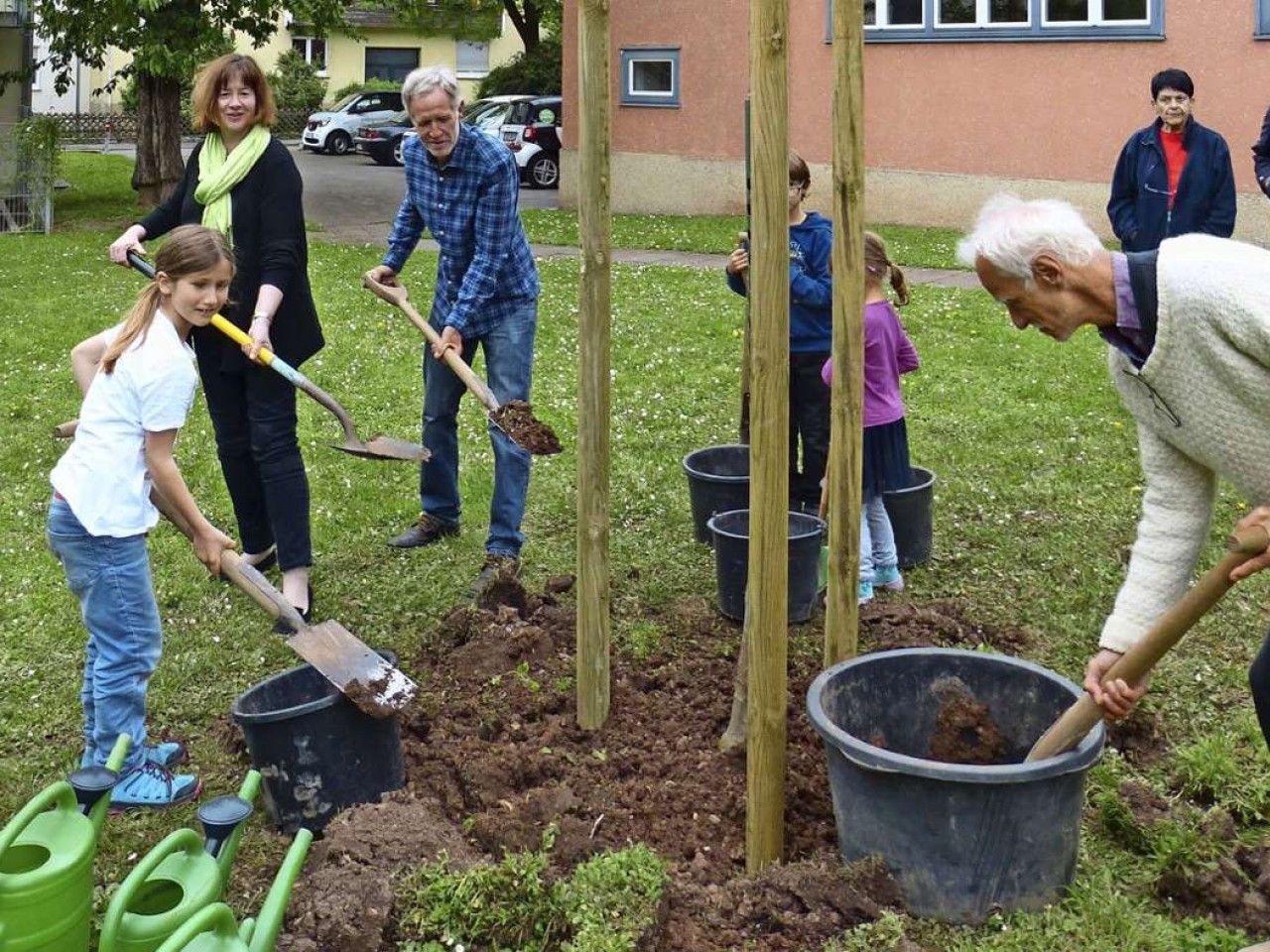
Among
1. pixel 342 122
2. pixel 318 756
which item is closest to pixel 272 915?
pixel 318 756

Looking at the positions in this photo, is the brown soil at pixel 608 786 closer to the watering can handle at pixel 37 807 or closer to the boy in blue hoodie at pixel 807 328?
the watering can handle at pixel 37 807

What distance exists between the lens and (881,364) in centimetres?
547

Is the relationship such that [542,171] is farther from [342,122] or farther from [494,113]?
[342,122]

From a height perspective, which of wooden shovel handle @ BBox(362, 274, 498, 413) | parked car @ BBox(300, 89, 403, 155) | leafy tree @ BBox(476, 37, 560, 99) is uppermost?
leafy tree @ BBox(476, 37, 560, 99)

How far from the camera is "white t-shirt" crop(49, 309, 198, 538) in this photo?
3.96m

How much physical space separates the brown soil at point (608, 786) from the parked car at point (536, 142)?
21203 mm

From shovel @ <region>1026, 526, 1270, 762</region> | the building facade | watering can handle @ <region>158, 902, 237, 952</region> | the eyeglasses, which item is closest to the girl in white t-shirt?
watering can handle @ <region>158, 902, 237, 952</region>

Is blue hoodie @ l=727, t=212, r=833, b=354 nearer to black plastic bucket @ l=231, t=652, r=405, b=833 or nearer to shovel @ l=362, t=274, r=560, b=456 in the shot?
shovel @ l=362, t=274, r=560, b=456

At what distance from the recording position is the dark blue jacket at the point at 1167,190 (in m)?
8.69

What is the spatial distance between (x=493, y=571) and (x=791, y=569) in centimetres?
114

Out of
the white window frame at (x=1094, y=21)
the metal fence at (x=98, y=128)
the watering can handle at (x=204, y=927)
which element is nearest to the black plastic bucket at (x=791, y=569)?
the watering can handle at (x=204, y=927)

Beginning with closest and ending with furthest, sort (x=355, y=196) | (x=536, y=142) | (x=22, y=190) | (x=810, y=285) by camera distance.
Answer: (x=810, y=285) → (x=22, y=190) → (x=355, y=196) → (x=536, y=142)

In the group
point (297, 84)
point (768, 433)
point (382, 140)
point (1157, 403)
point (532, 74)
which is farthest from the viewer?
point (297, 84)

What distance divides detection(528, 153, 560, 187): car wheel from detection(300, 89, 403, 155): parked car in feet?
28.0
